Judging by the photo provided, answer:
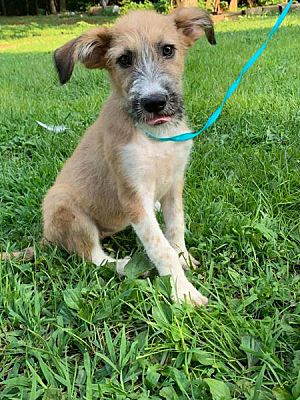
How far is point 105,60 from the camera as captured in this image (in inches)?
125

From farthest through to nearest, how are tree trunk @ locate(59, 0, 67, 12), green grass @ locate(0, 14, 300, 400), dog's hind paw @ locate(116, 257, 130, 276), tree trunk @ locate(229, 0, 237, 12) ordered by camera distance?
tree trunk @ locate(59, 0, 67, 12) < tree trunk @ locate(229, 0, 237, 12) < dog's hind paw @ locate(116, 257, 130, 276) < green grass @ locate(0, 14, 300, 400)

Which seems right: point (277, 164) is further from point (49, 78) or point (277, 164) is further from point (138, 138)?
point (49, 78)

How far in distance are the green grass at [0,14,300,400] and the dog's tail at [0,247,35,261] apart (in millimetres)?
80

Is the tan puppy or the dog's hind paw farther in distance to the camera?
the dog's hind paw

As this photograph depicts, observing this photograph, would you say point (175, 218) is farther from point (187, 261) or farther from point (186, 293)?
point (186, 293)

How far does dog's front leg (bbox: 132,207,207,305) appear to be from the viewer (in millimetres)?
2770

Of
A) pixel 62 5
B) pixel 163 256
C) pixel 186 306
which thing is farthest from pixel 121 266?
pixel 62 5

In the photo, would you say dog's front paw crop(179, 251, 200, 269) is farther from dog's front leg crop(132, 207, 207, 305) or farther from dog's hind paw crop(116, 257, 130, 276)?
dog's hind paw crop(116, 257, 130, 276)

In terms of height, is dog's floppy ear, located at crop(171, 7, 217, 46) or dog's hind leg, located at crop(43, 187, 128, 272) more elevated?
dog's floppy ear, located at crop(171, 7, 217, 46)

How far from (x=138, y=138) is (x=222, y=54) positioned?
7.01 m

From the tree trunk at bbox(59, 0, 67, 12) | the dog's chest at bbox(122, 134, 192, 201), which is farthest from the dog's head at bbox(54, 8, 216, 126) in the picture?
the tree trunk at bbox(59, 0, 67, 12)

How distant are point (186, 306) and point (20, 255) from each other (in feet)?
4.12

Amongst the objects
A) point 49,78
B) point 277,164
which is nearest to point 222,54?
point 49,78

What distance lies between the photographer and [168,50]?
3.04 metres
